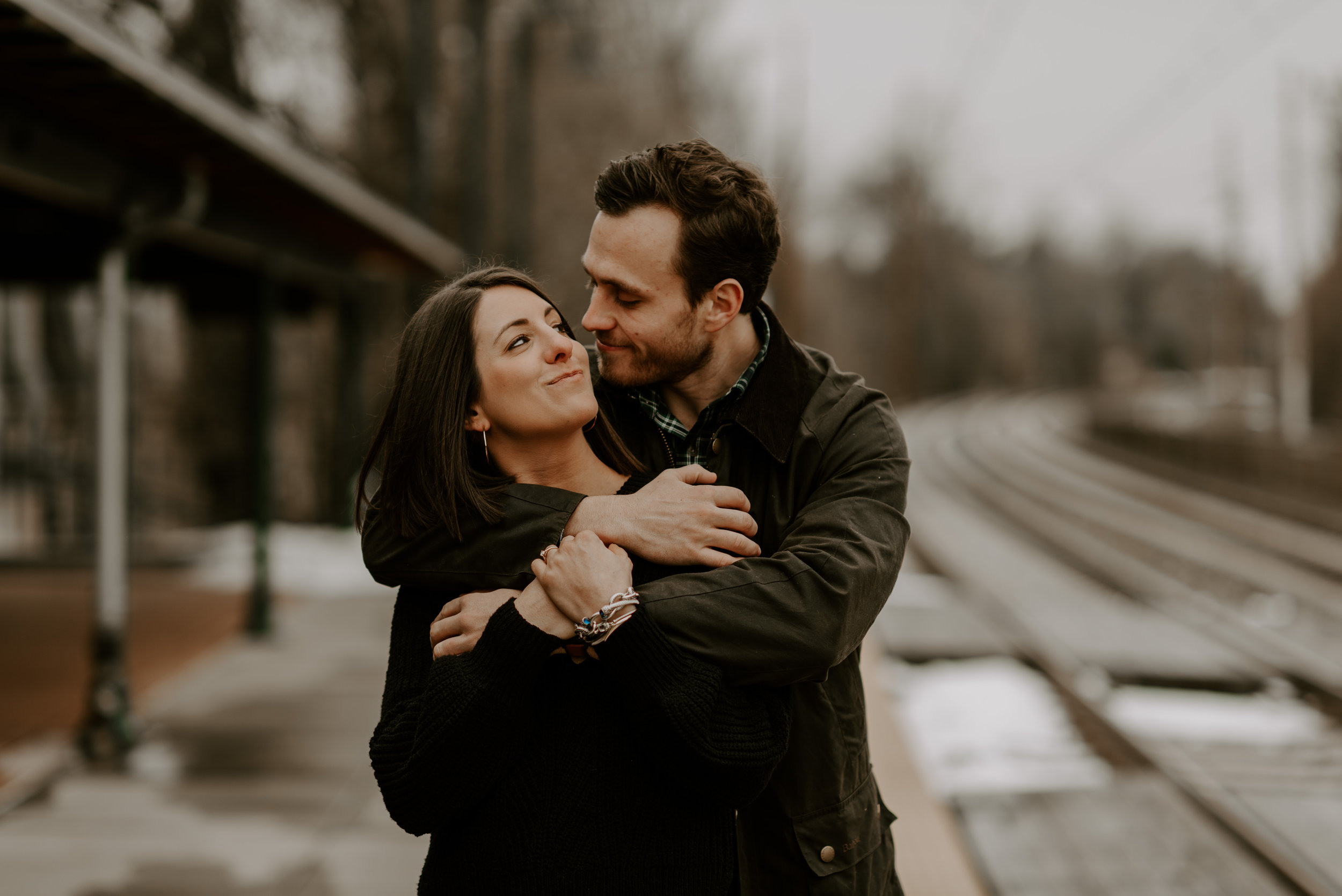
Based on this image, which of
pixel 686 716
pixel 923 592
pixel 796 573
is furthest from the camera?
pixel 923 592

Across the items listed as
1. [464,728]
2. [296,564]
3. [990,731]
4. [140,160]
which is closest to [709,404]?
[464,728]

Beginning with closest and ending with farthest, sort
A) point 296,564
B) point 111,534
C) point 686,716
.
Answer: point 686,716 < point 111,534 < point 296,564

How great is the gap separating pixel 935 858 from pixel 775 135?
2895 centimetres

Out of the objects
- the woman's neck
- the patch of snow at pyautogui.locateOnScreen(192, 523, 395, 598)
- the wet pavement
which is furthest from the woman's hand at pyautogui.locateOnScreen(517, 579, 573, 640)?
the patch of snow at pyautogui.locateOnScreen(192, 523, 395, 598)

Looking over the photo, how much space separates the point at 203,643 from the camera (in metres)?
8.44

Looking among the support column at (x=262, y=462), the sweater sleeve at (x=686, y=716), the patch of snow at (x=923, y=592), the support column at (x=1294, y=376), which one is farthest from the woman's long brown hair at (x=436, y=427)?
the support column at (x=1294, y=376)

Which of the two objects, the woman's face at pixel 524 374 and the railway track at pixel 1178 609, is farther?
the railway track at pixel 1178 609

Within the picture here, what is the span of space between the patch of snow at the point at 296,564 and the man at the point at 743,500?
8062 millimetres

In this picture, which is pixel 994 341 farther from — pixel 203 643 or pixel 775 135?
pixel 203 643

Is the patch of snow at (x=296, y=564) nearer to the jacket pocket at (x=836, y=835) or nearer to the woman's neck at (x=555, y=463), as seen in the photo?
the woman's neck at (x=555, y=463)

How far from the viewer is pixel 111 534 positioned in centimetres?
586

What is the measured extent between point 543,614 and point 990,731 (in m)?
6.18

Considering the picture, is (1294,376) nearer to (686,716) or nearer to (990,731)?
(990,731)

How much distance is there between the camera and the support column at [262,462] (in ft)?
27.6
